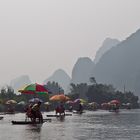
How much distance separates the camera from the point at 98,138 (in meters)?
20.2

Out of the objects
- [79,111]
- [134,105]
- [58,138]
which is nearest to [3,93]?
[79,111]

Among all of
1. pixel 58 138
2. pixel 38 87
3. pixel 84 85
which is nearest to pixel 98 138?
pixel 58 138

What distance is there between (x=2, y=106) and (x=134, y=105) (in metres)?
88.9

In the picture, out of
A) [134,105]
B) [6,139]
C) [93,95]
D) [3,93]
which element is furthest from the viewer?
[134,105]

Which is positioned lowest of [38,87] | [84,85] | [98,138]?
[98,138]

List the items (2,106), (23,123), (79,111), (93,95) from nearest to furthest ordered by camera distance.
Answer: (23,123), (79,111), (2,106), (93,95)

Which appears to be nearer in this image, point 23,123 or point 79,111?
point 23,123

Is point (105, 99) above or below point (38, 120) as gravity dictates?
Result: above

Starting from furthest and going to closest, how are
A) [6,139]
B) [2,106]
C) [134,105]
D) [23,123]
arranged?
[134,105], [2,106], [23,123], [6,139]

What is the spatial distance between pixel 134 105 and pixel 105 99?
2012 cm

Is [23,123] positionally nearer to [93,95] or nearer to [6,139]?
[6,139]

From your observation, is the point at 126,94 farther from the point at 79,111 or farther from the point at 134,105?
the point at 79,111

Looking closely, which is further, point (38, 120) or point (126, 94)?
point (126, 94)

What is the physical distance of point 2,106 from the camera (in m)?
88.6
